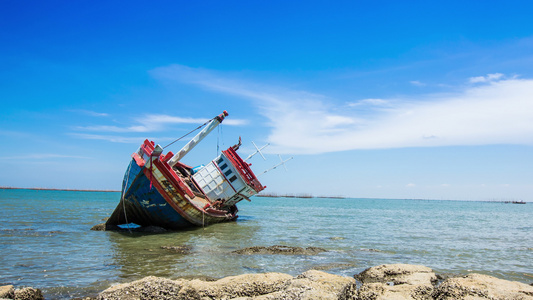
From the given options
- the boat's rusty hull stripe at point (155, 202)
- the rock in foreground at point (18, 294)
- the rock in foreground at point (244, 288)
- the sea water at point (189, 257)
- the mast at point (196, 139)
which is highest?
the mast at point (196, 139)

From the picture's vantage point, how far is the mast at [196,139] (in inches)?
771

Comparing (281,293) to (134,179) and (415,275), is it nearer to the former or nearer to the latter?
(415,275)

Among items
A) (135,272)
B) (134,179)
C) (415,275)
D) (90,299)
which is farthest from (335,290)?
(134,179)

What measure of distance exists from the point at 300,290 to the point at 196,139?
15.0m

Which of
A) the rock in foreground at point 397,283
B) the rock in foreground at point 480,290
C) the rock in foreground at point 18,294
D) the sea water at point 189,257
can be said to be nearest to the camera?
the rock in foreground at point 480,290

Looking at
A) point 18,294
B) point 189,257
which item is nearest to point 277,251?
point 189,257

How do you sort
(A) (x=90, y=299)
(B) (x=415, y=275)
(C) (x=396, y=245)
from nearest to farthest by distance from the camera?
(A) (x=90, y=299)
(B) (x=415, y=275)
(C) (x=396, y=245)

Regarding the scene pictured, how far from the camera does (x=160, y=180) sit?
687 inches

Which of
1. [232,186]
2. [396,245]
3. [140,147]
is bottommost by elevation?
[396,245]

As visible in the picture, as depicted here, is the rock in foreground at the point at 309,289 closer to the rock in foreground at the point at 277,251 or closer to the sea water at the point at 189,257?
the sea water at the point at 189,257

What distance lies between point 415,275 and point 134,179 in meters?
13.8

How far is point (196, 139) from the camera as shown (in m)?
19.8

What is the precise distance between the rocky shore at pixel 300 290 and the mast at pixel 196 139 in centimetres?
1266

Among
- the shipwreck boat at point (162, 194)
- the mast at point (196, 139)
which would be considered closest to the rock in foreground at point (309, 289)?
the shipwreck boat at point (162, 194)
